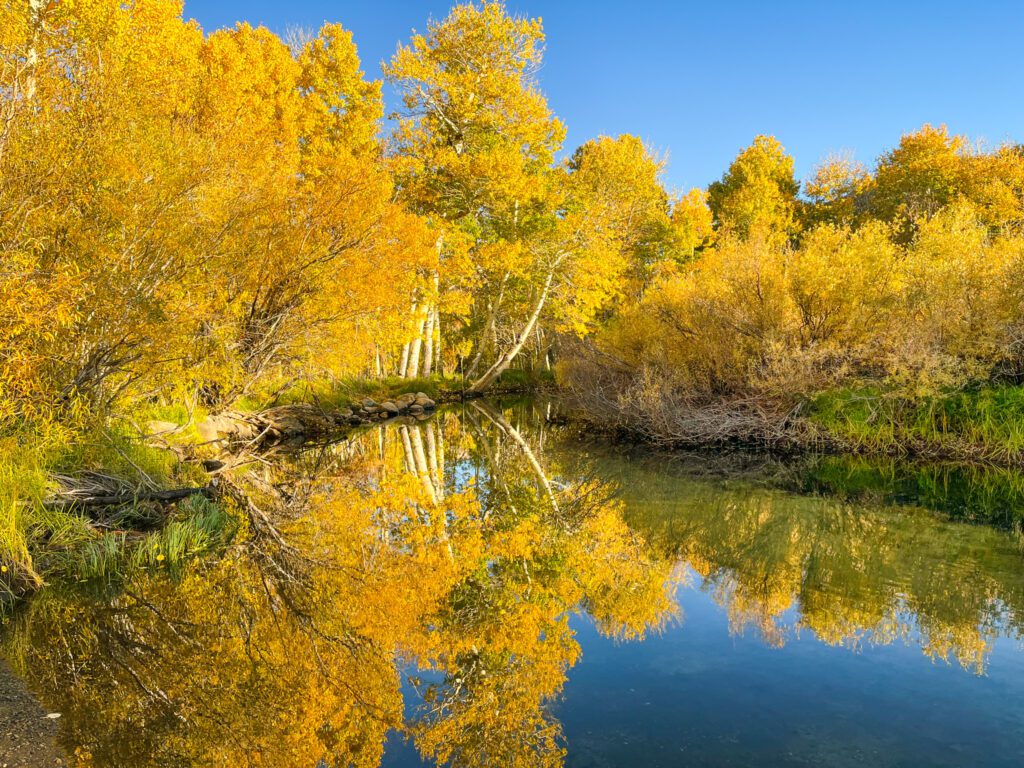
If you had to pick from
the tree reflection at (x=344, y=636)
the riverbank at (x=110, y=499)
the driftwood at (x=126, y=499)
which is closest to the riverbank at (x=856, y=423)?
the tree reflection at (x=344, y=636)

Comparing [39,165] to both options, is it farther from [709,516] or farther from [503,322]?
[503,322]

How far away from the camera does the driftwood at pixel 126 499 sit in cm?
832

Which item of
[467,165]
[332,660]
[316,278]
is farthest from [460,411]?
[332,660]

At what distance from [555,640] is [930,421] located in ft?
39.2

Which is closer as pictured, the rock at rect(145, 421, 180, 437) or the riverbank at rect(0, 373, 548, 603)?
the riverbank at rect(0, 373, 548, 603)

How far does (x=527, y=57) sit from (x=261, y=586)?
22.5 metres

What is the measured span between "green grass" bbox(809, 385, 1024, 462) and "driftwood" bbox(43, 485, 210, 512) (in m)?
12.8

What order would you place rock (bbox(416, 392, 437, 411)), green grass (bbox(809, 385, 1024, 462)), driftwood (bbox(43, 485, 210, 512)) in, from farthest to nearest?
rock (bbox(416, 392, 437, 411)) < green grass (bbox(809, 385, 1024, 462)) < driftwood (bbox(43, 485, 210, 512))

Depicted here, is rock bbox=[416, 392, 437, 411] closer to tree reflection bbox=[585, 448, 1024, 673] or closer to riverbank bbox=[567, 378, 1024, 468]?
riverbank bbox=[567, 378, 1024, 468]

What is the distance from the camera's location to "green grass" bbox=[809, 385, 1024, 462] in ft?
46.4

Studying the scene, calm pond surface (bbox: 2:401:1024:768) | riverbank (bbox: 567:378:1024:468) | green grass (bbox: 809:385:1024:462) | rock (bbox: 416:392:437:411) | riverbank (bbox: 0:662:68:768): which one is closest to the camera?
riverbank (bbox: 0:662:68:768)

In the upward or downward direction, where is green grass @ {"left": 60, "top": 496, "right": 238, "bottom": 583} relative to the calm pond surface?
upward

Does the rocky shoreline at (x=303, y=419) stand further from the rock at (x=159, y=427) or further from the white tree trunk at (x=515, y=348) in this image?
the white tree trunk at (x=515, y=348)

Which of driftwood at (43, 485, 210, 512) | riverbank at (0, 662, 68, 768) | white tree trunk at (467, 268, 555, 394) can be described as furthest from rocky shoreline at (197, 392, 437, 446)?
riverbank at (0, 662, 68, 768)
